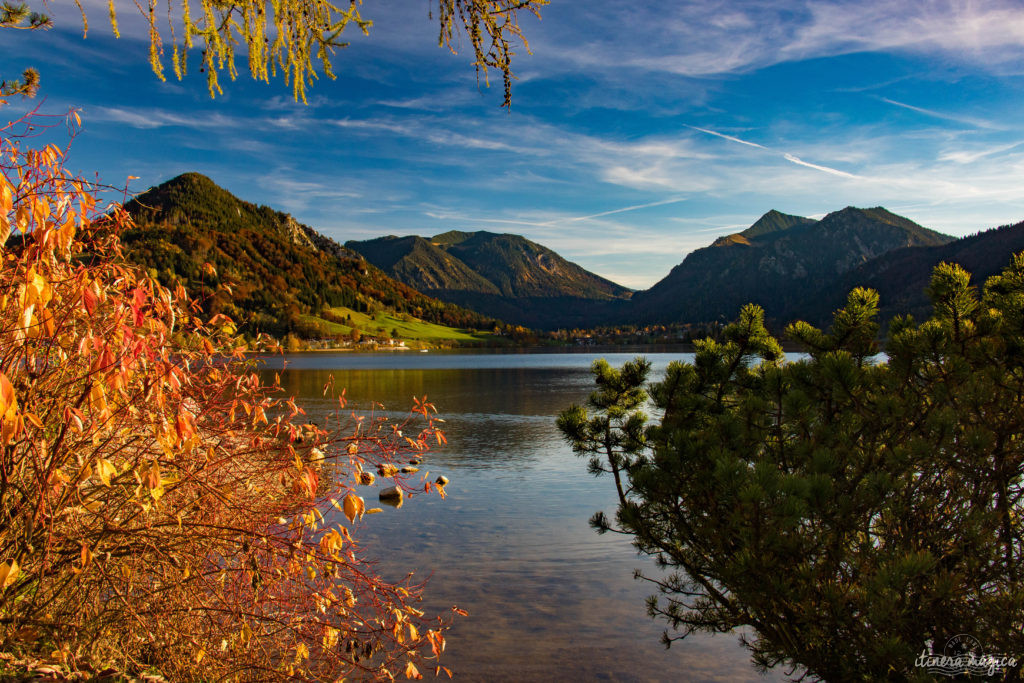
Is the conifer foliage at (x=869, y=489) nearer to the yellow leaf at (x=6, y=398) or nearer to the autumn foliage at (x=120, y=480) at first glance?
the autumn foliage at (x=120, y=480)

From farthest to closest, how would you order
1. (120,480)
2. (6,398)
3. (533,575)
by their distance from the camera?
(533,575) → (120,480) → (6,398)

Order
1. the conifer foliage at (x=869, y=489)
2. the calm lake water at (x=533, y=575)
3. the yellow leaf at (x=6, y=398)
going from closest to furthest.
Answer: the yellow leaf at (x=6, y=398) → the conifer foliage at (x=869, y=489) → the calm lake water at (x=533, y=575)

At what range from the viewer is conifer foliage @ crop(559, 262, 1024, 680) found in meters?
4.32

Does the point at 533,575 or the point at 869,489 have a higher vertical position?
the point at 869,489

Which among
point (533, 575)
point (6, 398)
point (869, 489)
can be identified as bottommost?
point (533, 575)

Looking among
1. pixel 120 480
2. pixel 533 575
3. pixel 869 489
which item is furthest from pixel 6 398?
pixel 533 575

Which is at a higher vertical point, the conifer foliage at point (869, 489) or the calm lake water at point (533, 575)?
the conifer foliage at point (869, 489)

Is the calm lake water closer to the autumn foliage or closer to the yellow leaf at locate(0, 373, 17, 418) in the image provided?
the autumn foliage

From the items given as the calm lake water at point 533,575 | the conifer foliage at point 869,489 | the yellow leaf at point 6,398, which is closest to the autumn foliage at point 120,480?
the yellow leaf at point 6,398

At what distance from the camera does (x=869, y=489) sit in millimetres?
4652

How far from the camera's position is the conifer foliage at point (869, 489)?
14.2 feet

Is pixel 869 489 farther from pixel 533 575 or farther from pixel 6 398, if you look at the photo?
pixel 533 575

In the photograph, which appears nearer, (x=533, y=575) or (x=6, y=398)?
(x=6, y=398)

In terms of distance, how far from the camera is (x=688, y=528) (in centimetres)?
584
